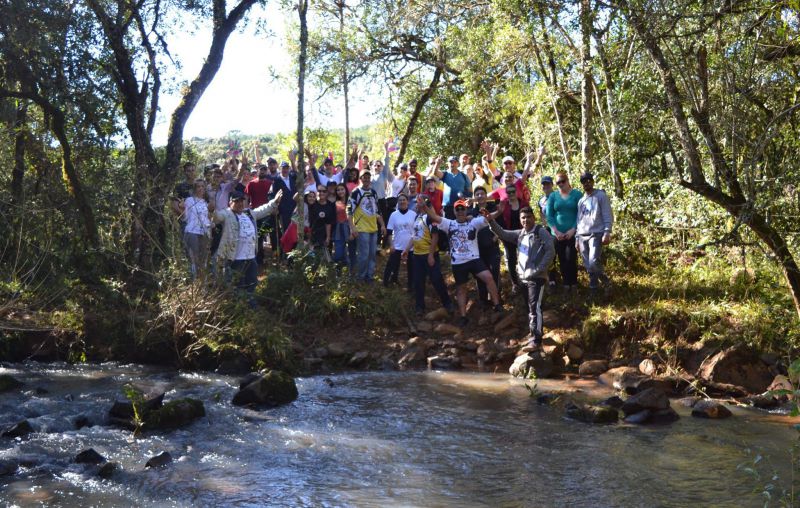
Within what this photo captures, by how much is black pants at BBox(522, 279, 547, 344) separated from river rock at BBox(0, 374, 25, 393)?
7.41 m

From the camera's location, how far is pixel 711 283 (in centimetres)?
1317

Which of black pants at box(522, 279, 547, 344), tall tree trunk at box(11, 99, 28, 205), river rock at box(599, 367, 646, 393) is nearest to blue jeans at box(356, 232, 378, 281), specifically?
black pants at box(522, 279, 547, 344)

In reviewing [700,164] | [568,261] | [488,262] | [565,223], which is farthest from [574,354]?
[700,164]

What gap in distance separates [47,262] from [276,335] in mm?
4759

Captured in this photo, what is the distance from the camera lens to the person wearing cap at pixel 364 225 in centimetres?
1515

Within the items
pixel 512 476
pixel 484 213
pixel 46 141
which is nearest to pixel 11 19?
pixel 46 141

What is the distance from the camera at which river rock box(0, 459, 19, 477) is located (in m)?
7.84

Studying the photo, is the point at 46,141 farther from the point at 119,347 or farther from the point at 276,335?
the point at 276,335

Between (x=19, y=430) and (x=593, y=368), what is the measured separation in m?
7.81

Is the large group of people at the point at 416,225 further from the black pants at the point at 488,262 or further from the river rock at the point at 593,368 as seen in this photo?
the river rock at the point at 593,368

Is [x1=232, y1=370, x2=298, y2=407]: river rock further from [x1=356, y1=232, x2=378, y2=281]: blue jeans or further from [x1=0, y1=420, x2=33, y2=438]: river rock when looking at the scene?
[x1=356, y1=232, x2=378, y2=281]: blue jeans

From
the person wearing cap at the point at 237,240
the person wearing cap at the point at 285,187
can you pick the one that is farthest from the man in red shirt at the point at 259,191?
the person wearing cap at the point at 237,240

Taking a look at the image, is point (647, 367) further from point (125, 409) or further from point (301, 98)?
point (301, 98)

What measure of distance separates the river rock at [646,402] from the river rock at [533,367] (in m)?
2.21
